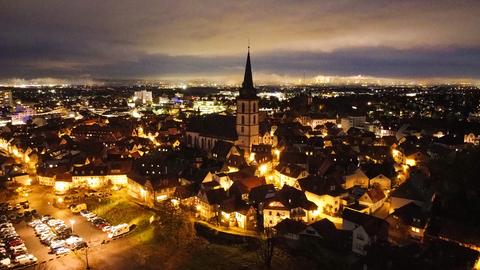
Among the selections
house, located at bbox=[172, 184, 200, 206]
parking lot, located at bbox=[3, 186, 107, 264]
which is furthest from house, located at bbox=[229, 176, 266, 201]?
parking lot, located at bbox=[3, 186, 107, 264]

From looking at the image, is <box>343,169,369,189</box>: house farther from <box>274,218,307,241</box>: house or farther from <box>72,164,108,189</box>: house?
<box>72,164,108,189</box>: house

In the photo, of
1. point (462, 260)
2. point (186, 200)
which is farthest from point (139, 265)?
point (462, 260)

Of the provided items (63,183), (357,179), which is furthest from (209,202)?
(63,183)

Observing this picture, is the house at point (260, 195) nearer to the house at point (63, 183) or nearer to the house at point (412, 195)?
the house at point (412, 195)

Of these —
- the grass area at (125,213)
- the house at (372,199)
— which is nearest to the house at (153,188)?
the grass area at (125,213)

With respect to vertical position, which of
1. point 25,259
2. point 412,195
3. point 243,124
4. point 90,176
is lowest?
point 25,259

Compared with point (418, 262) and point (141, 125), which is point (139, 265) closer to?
point (418, 262)

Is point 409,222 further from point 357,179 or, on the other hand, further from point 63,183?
point 63,183
